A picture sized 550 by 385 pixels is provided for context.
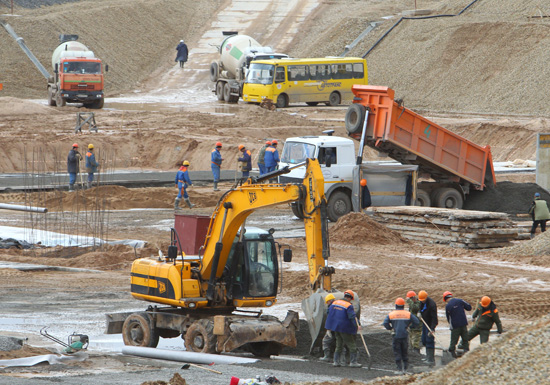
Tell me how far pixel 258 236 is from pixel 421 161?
11373mm

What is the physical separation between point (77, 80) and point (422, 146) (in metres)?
21.5

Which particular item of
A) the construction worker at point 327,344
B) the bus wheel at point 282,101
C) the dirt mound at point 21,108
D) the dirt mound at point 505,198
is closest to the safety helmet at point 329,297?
the construction worker at point 327,344

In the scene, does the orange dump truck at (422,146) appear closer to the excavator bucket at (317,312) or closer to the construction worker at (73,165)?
the construction worker at (73,165)

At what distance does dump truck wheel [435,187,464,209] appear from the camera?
2277 cm

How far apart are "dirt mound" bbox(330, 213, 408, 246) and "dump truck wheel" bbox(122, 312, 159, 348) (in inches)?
332

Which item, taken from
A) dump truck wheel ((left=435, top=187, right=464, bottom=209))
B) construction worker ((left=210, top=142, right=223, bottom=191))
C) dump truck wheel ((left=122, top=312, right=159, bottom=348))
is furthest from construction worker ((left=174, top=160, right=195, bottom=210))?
dump truck wheel ((left=122, top=312, right=159, bottom=348))

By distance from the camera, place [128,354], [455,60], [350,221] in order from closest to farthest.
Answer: [128,354] < [350,221] < [455,60]

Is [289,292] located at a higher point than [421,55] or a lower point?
lower

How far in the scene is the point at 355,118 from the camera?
22047 mm

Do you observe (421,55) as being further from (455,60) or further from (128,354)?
(128,354)

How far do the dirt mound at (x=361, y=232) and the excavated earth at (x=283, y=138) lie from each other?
A: 38 millimetres

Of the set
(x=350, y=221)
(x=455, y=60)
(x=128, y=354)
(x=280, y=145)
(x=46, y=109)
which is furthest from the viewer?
(x=455, y=60)

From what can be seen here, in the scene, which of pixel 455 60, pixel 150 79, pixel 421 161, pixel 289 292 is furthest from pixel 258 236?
pixel 150 79

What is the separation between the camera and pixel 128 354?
458 inches
